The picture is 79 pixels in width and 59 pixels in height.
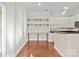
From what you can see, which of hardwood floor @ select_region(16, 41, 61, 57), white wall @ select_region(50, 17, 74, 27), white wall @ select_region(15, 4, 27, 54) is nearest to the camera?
white wall @ select_region(15, 4, 27, 54)

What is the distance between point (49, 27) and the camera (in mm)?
6539

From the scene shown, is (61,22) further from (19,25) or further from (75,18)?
(19,25)

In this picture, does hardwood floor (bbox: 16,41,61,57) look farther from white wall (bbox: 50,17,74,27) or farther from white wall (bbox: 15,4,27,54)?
white wall (bbox: 50,17,74,27)

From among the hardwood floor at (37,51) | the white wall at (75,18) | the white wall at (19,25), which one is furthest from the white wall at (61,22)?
the white wall at (19,25)

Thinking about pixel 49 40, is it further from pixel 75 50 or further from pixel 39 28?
pixel 75 50

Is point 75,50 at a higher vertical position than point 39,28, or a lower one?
lower

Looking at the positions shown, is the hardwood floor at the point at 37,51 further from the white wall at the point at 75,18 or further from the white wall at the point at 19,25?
the white wall at the point at 75,18

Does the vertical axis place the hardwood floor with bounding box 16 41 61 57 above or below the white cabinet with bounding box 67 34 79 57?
below

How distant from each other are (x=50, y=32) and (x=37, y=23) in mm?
1345

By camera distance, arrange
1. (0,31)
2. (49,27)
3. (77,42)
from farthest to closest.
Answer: (49,27), (77,42), (0,31)

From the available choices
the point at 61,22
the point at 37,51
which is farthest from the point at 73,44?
the point at 61,22

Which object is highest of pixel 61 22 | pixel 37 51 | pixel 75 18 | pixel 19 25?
pixel 75 18

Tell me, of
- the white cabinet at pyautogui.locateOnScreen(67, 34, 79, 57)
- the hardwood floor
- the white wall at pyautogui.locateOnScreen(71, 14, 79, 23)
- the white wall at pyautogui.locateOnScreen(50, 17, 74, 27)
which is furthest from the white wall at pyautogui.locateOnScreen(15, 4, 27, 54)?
the white wall at pyautogui.locateOnScreen(71, 14, 79, 23)

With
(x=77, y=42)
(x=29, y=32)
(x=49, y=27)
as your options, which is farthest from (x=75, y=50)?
(x=49, y=27)
